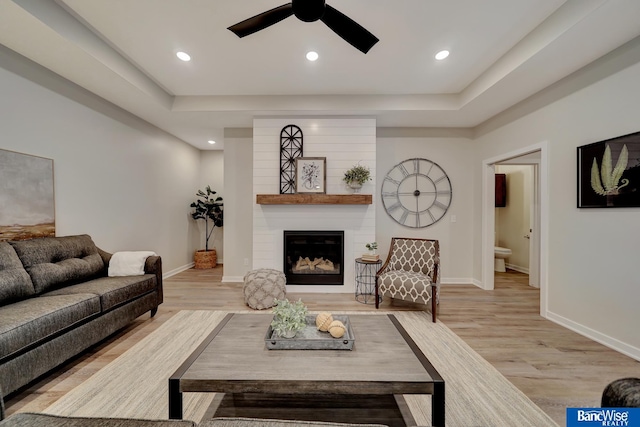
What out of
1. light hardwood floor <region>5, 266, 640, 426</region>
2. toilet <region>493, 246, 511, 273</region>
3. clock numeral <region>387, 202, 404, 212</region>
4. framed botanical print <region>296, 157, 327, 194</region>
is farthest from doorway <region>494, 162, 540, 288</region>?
framed botanical print <region>296, 157, 327, 194</region>

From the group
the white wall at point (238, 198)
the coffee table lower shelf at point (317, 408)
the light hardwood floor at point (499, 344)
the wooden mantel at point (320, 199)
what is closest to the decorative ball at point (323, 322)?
the coffee table lower shelf at point (317, 408)

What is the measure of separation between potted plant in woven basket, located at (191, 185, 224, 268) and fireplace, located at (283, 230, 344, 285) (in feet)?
7.88

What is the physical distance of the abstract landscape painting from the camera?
2457mm

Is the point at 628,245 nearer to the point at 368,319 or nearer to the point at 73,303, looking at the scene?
the point at 368,319

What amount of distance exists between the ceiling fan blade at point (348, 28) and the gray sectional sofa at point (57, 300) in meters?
2.88

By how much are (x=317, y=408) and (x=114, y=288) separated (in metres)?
2.14

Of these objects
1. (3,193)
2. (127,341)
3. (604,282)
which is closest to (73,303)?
(127,341)

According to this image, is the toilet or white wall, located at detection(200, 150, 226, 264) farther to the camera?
white wall, located at detection(200, 150, 226, 264)

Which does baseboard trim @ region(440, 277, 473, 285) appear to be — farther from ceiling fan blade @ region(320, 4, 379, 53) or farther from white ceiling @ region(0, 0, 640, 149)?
ceiling fan blade @ region(320, 4, 379, 53)

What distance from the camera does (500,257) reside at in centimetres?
547

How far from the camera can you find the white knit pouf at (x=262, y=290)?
3367mm

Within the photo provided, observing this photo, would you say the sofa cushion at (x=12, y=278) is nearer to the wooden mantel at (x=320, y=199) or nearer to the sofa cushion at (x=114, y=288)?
the sofa cushion at (x=114, y=288)

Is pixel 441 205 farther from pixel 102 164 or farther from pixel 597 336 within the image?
pixel 102 164

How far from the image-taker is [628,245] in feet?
7.80
